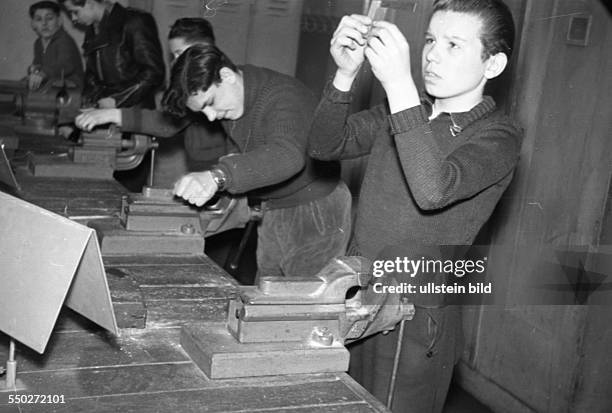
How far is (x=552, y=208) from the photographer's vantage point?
9.43ft

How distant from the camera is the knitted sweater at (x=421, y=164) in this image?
1364mm

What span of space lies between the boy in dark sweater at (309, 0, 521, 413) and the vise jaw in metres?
0.12

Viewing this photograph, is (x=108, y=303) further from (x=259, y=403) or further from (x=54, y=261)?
(x=259, y=403)

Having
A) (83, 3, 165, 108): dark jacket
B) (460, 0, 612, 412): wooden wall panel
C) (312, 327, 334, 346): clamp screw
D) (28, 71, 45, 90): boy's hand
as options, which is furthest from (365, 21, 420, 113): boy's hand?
(28, 71, 45, 90): boy's hand

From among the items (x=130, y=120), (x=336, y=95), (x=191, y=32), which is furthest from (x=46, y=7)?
(x=336, y=95)

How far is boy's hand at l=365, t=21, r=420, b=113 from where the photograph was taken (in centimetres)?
137

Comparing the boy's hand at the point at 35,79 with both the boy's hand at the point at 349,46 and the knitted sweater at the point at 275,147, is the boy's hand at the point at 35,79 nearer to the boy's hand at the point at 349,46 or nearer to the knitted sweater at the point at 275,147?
the knitted sweater at the point at 275,147

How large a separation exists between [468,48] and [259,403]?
0.75 metres

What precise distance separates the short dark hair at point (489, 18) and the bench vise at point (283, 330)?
48 centimetres

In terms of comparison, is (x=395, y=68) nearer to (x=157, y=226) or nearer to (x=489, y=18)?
(x=489, y=18)

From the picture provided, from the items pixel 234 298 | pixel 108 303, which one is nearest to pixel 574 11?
pixel 234 298

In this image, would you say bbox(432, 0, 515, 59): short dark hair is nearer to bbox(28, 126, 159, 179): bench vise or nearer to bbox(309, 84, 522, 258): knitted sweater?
bbox(309, 84, 522, 258): knitted sweater

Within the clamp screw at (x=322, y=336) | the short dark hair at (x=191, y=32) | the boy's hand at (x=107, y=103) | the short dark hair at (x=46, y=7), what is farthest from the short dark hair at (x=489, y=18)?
the short dark hair at (x=46, y=7)

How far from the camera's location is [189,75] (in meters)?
2.39
